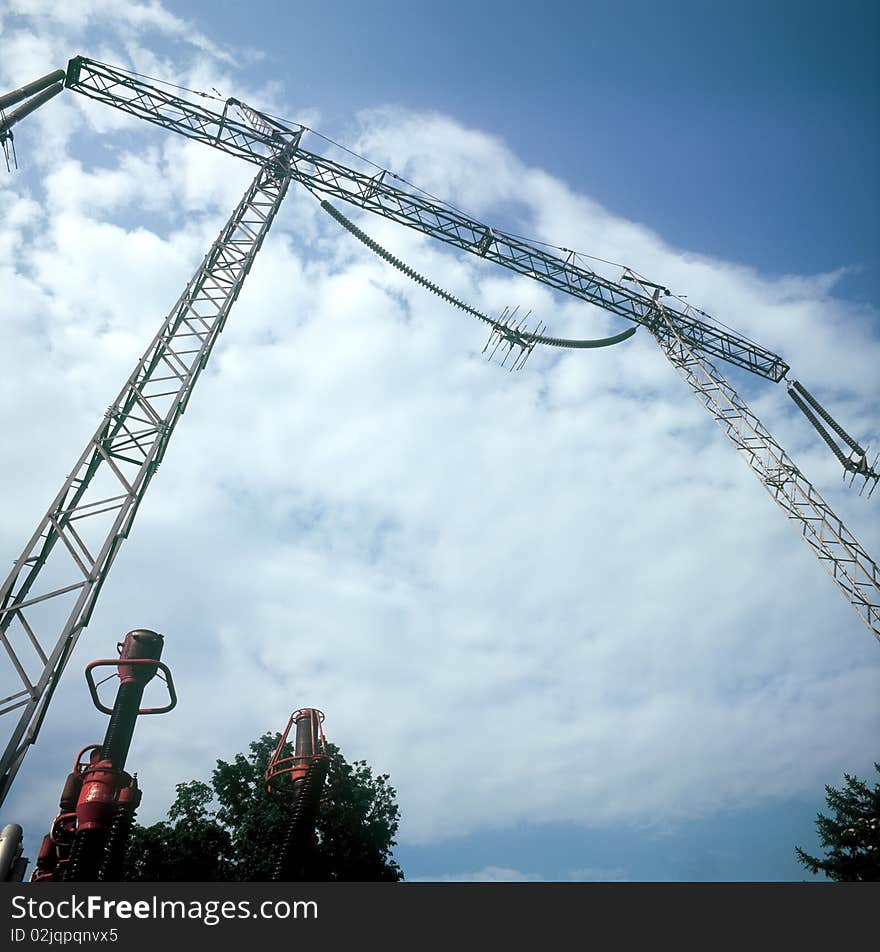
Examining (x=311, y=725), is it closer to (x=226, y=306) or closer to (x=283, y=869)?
(x=283, y=869)

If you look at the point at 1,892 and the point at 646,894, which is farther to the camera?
the point at 646,894

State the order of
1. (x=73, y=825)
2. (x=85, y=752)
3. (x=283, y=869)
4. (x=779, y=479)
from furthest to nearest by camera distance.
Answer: (x=779, y=479) → (x=283, y=869) → (x=85, y=752) → (x=73, y=825)

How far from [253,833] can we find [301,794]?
17907 millimetres

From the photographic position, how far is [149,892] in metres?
6.43

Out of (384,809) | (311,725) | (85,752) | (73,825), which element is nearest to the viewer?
(73,825)

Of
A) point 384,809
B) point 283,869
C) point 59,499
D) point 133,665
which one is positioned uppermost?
point 384,809

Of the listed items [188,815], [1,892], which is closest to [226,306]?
[1,892]

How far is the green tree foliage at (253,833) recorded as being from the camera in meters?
24.3

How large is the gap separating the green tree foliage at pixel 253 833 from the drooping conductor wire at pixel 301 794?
1377cm

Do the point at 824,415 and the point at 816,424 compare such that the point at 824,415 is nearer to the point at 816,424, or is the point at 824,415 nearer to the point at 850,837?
the point at 816,424

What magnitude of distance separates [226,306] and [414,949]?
44.2 feet

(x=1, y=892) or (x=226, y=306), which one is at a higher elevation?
(x=226, y=306)

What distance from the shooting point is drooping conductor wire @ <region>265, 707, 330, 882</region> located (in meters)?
10.3

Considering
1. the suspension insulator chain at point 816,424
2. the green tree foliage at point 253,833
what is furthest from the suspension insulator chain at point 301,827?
the suspension insulator chain at point 816,424
